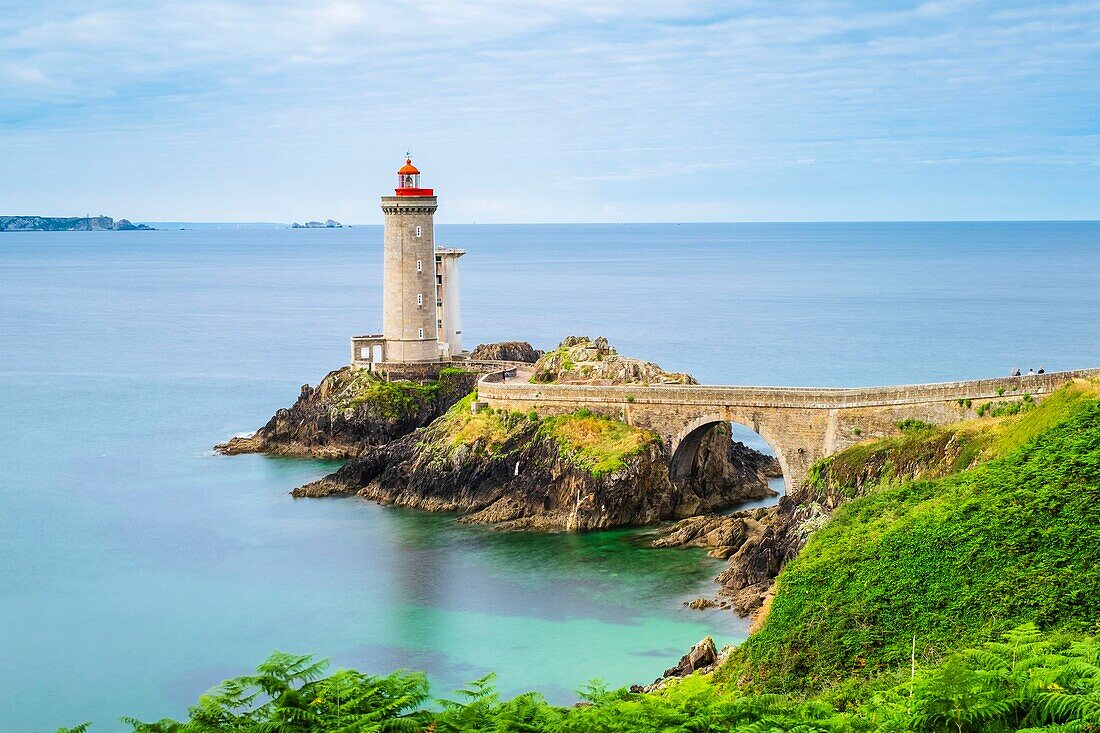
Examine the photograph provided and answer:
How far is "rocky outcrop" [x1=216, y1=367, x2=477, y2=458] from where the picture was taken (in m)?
62.1

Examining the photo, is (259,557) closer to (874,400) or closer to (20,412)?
(874,400)

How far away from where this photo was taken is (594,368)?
179ft

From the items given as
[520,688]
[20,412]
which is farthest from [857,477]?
[20,412]

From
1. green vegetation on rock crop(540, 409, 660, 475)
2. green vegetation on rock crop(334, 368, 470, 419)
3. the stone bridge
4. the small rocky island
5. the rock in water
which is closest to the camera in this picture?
the rock in water

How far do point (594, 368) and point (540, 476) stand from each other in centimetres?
687

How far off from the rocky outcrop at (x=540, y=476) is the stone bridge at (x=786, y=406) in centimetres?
77

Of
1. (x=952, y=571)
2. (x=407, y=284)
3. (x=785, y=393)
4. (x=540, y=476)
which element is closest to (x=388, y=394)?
(x=407, y=284)

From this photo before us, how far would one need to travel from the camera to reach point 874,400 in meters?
44.8

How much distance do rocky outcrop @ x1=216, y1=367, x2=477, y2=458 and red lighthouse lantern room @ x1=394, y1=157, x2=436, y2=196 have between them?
346 inches

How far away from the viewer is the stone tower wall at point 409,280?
63.7m

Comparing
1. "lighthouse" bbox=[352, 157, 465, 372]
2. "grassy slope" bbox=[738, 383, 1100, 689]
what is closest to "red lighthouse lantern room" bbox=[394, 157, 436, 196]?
"lighthouse" bbox=[352, 157, 465, 372]

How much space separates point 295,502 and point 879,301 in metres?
96.0

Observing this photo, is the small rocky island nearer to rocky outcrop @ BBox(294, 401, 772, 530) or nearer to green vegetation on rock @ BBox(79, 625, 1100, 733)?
rocky outcrop @ BBox(294, 401, 772, 530)

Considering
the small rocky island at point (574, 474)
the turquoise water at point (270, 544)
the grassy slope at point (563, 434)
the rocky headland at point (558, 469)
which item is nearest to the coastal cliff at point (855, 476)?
the small rocky island at point (574, 474)
